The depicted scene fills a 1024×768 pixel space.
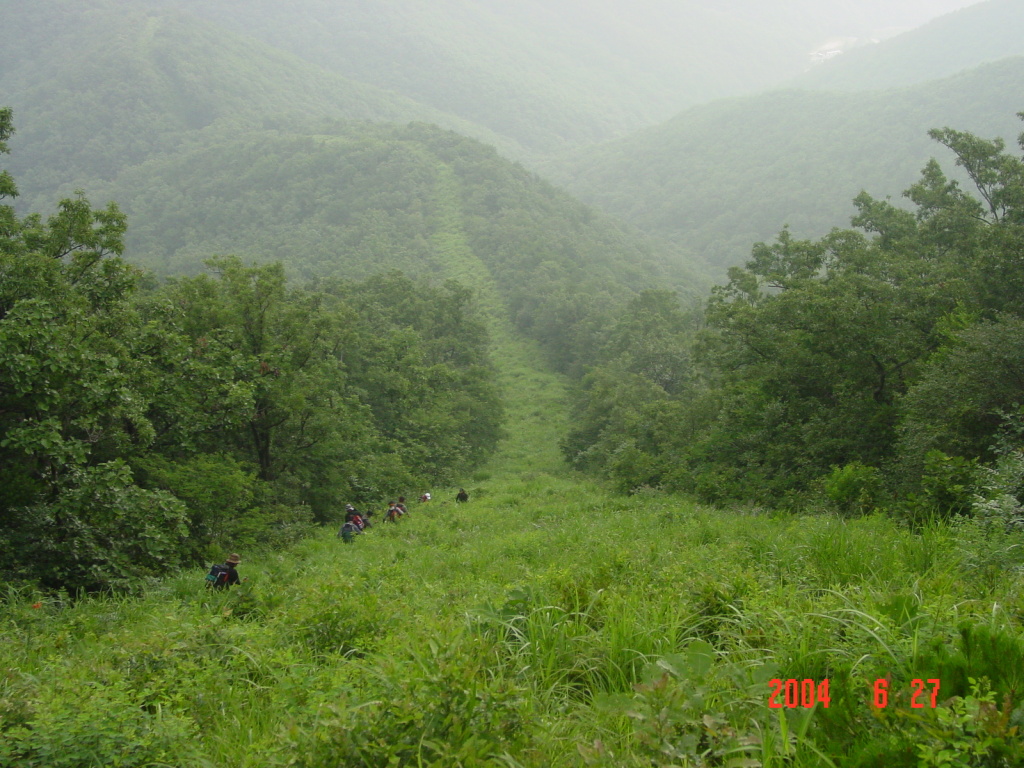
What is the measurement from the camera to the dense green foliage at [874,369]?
980 centimetres

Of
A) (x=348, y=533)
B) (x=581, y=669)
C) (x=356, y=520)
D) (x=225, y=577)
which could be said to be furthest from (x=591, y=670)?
(x=356, y=520)

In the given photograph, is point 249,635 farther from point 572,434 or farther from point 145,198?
point 145,198

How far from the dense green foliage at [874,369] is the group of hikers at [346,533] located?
25.2 feet

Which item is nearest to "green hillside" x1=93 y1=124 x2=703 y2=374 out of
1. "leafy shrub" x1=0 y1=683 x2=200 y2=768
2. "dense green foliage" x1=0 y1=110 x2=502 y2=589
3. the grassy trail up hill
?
"dense green foliage" x1=0 y1=110 x2=502 y2=589

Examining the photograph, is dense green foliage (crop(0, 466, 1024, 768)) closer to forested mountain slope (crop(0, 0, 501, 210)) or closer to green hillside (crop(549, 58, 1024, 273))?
green hillside (crop(549, 58, 1024, 273))

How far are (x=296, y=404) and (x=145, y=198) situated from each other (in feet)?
356

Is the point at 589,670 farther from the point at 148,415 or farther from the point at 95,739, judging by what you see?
the point at 148,415

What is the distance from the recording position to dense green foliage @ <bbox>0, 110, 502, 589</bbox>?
9781mm

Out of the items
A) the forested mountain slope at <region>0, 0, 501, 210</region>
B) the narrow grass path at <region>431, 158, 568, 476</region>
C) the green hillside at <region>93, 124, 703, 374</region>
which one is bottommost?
the narrow grass path at <region>431, 158, 568, 476</region>

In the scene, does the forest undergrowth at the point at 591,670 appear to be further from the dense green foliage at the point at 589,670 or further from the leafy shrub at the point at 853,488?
the leafy shrub at the point at 853,488

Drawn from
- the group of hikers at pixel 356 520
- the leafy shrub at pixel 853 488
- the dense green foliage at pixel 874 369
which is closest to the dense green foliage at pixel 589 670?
the leafy shrub at pixel 853 488

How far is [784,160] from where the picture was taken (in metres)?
120

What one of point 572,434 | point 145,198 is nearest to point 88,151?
point 145,198

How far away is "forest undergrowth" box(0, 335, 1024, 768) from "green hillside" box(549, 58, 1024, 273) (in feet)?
315
